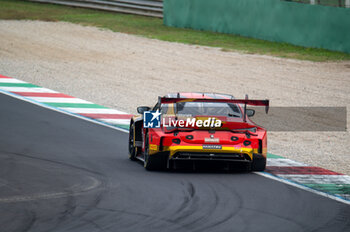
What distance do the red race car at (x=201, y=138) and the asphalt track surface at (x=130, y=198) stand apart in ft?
0.85

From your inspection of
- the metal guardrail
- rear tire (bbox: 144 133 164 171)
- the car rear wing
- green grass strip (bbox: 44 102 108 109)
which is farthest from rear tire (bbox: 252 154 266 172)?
the metal guardrail

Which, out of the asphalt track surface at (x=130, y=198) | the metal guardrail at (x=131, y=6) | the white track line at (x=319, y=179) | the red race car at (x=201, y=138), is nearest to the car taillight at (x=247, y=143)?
the red race car at (x=201, y=138)

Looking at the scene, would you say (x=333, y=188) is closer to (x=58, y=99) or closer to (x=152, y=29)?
(x=58, y=99)

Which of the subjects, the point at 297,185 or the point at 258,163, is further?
the point at 258,163

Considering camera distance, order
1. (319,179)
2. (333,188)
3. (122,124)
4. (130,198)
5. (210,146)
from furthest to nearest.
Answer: (122,124)
(319,179)
(210,146)
(333,188)
(130,198)

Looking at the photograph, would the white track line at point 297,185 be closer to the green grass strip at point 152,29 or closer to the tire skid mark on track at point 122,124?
the tire skid mark on track at point 122,124

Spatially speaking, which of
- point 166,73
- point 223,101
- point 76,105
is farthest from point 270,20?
point 223,101

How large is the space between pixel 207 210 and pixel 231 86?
1436 centimetres

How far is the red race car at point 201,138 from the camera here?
1138 centimetres

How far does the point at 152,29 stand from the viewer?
39.2 m

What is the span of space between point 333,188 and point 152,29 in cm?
2877

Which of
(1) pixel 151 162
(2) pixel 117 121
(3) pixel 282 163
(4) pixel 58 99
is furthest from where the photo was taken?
(4) pixel 58 99

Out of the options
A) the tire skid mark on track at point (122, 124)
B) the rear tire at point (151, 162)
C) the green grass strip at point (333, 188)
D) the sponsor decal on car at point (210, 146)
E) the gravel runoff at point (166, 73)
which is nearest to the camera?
the green grass strip at point (333, 188)

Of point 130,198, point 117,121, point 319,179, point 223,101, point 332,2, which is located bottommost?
point 117,121
